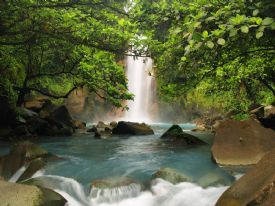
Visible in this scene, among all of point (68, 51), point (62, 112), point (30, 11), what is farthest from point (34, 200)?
point (62, 112)

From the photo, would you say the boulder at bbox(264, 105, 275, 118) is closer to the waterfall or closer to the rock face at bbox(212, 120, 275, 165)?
the rock face at bbox(212, 120, 275, 165)

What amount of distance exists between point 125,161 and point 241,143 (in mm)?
4279

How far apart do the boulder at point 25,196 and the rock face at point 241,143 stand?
20.9 ft

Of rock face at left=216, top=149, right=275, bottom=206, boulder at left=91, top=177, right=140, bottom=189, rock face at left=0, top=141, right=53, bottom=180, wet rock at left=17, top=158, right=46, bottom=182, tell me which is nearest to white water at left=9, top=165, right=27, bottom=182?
rock face at left=0, top=141, right=53, bottom=180

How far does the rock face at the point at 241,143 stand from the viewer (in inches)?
446

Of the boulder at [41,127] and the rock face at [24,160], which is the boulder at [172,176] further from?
the boulder at [41,127]

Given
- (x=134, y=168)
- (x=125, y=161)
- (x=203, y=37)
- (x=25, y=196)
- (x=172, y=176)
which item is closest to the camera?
(x=203, y=37)

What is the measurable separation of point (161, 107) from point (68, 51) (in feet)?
126

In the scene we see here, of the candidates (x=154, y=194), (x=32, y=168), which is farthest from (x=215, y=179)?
(x=32, y=168)

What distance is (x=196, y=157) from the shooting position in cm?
1352

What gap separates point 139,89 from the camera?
181 ft

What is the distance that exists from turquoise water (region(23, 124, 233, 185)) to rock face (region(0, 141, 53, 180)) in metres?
0.43

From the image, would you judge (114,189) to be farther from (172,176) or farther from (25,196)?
(25,196)

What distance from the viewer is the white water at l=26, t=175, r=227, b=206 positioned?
8.38 metres
